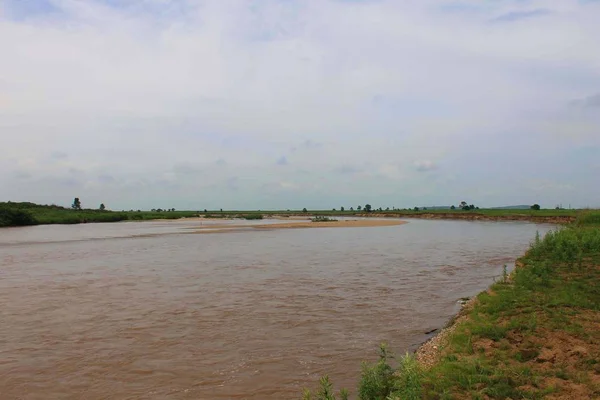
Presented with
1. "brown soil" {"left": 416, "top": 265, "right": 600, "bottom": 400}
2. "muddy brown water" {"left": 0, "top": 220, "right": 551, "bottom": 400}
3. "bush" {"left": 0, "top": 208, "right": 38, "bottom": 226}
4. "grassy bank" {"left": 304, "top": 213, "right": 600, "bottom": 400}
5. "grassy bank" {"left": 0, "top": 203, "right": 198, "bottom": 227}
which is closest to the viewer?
"grassy bank" {"left": 304, "top": 213, "right": 600, "bottom": 400}

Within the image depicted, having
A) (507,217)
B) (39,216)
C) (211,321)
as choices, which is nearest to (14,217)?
(39,216)

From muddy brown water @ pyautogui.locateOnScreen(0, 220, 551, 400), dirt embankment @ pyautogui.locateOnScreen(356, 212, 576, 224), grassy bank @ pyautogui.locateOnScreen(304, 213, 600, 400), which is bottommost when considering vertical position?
muddy brown water @ pyautogui.locateOnScreen(0, 220, 551, 400)

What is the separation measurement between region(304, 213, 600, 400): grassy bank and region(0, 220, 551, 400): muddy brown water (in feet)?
5.73

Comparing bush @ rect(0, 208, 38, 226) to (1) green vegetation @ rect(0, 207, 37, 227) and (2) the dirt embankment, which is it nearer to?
(1) green vegetation @ rect(0, 207, 37, 227)

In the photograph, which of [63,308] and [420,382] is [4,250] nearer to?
[63,308]

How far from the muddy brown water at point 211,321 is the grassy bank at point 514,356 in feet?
5.73

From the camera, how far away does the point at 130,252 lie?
1252 inches

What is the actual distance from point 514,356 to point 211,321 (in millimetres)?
8661

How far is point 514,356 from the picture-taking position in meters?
7.43

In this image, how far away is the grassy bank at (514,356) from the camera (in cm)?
610

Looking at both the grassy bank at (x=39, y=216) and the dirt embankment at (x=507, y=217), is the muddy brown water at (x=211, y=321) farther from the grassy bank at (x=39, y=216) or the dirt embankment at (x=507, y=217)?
the dirt embankment at (x=507, y=217)

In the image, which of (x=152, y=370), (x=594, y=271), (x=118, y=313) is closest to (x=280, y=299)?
(x=118, y=313)

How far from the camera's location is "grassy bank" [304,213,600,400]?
6.10 metres

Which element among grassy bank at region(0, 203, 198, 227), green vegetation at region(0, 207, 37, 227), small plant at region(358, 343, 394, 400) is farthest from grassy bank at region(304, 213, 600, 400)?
grassy bank at region(0, 203, 198, 227)
